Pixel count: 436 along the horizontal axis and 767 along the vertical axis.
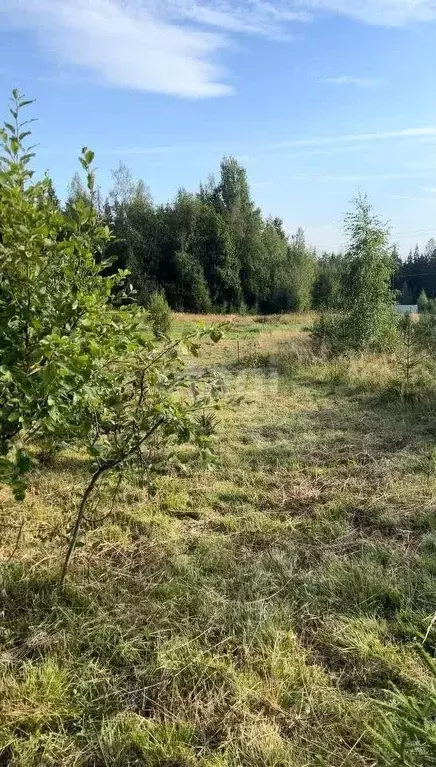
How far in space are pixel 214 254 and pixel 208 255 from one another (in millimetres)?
456

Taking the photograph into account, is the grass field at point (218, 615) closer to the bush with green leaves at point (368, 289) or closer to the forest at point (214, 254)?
the bush with green leaves at point (368, 289)

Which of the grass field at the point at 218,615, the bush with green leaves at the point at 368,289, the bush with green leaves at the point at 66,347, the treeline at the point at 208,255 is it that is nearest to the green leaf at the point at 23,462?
the bush with green leaves at the point at 66,347

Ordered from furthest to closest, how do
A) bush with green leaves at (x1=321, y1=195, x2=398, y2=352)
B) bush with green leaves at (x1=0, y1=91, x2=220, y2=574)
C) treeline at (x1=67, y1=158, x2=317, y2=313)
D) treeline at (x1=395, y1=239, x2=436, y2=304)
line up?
treeline at (x1=395, y1=239, x2=436, y2=304)
treeline at (x1=67, y1=158, x2=317, y2=313)
bush with green leaves at (x1=321, y1=195, x2=398, y2=352)
bush with green leaves at (x1=0, y1=91, x2=220, y2=574)

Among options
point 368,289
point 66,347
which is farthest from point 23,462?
point 368,289

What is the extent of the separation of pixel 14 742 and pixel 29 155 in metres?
2.34

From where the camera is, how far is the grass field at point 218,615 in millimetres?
2066

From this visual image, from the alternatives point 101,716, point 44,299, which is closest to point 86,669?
point 101,716

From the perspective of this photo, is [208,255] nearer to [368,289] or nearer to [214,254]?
[214,254]

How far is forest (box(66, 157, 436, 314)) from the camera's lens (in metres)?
37.2

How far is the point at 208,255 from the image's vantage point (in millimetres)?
38750

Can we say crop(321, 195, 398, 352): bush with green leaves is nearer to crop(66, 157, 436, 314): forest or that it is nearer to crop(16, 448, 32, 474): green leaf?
crop(16, 448, 32, 474): green leaf

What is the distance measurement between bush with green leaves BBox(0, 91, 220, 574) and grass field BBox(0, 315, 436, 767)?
532 mm

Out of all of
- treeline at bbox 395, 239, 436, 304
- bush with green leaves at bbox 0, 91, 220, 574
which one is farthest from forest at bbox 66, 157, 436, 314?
bush with green leaves at bbox 0, 91, 220, 574

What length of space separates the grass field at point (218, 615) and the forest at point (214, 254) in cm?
3161
